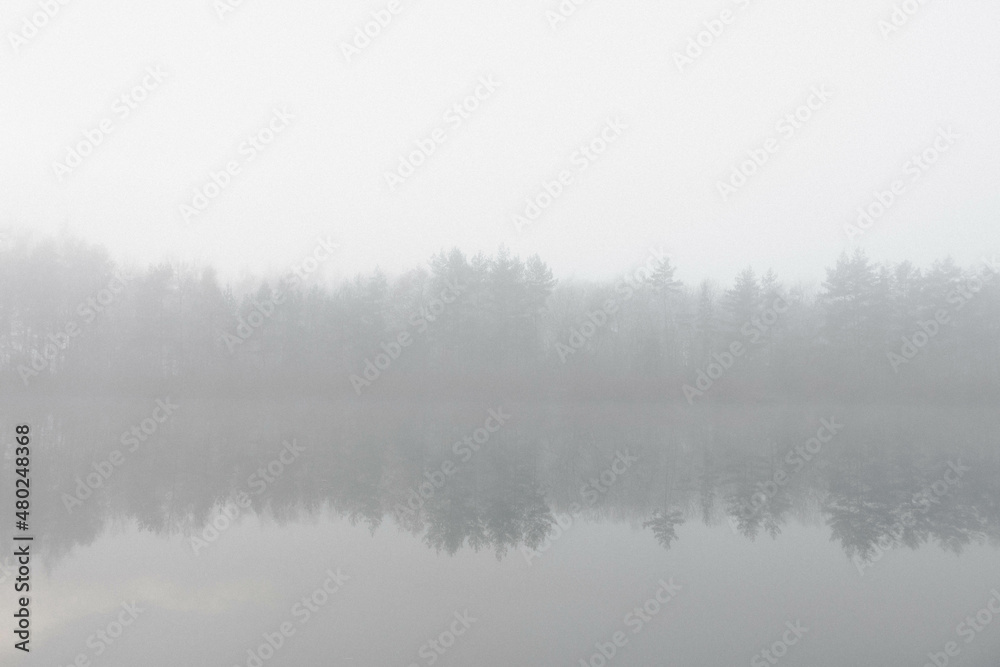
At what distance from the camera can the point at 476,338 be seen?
4978cm

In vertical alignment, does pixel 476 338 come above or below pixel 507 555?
above

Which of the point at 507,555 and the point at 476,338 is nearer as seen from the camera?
the point at 507,555

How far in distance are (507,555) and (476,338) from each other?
132 ft

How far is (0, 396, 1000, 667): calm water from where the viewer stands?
6770 mm

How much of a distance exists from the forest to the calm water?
90.6 feet

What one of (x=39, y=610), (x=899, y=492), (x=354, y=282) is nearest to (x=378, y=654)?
(x=39, y=610)

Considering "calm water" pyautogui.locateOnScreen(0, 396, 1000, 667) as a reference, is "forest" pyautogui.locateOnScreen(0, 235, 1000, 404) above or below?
above

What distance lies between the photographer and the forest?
46.8 m

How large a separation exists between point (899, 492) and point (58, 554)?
50.3 ft

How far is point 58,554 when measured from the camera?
9.37 metres

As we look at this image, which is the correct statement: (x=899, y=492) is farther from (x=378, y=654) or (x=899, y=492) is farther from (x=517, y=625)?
(x=378, y=654)

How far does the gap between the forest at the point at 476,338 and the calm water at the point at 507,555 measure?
27.6 metres

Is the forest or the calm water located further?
the forest

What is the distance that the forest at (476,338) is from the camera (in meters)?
46.8
